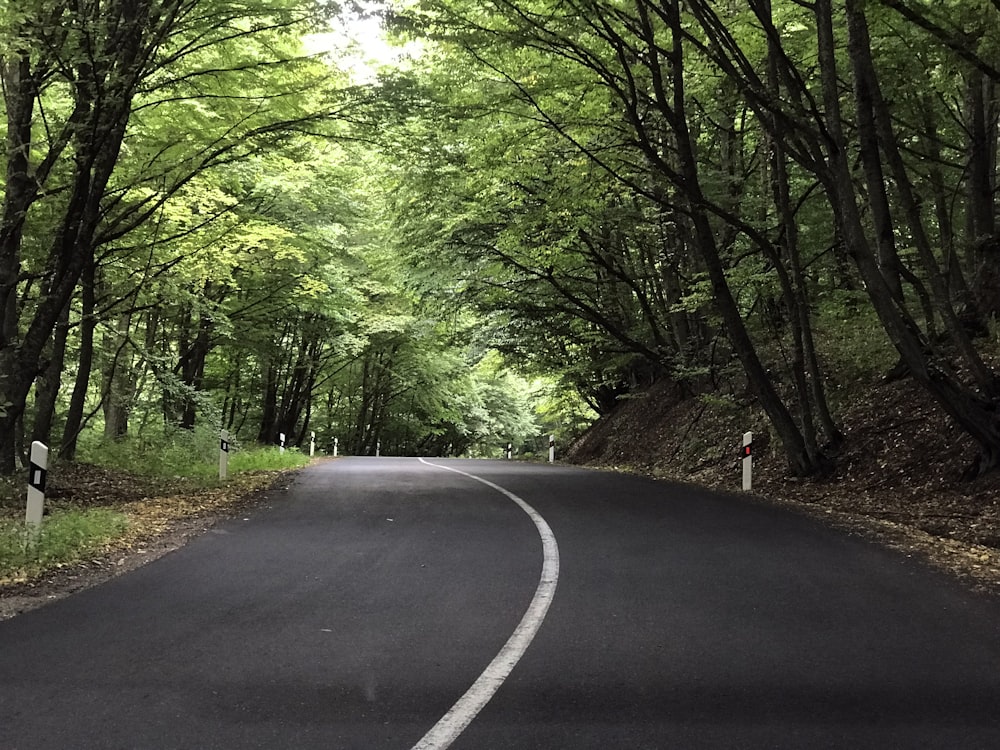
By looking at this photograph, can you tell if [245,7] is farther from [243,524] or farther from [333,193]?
[333,193]

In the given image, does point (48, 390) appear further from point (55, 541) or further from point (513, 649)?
point (513, 649)

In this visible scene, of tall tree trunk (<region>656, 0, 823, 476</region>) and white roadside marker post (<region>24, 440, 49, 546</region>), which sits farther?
tall tree trunk (<region>656, 0, 823, 476</region>)

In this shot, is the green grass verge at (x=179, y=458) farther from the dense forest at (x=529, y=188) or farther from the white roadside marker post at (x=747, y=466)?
the white roadside marker post at (x=747, y=466)

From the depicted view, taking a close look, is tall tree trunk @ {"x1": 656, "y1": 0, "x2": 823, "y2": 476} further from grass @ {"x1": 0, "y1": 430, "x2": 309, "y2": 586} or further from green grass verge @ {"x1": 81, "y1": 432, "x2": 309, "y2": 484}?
green grass verge @ {"x1": 81, "y1": 432, "x2": 309, "y2": 484}

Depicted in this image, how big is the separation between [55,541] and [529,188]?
1271 cm

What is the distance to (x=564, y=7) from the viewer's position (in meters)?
12.0

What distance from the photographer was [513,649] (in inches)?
195

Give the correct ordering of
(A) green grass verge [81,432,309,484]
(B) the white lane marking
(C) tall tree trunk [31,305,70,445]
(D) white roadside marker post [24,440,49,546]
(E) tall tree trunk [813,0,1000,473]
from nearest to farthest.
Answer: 1. (B) the white lane marking
2. (D) white roadside marker post [24,440,49,546]
3. (E) tall tree trunk [813,0,1000,473]
4. (C) tall tree trunk [31,305,70,445]
5. (A) green grass verge [81,432,309,484]

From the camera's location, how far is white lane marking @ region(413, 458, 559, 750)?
371 cm

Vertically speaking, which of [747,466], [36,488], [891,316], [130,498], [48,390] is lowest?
[130,498]

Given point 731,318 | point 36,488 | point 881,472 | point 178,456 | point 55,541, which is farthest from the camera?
point 178,456

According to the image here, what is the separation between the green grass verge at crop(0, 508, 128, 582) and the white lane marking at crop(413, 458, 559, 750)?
14.6ft

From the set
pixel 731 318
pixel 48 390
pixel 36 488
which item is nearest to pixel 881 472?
pixel 731 318

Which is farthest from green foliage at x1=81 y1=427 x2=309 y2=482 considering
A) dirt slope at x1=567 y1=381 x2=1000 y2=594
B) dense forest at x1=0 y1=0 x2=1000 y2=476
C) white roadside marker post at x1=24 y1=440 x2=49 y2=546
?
dirt slope at x1=567 y1=381 x2=1000 y2=594
